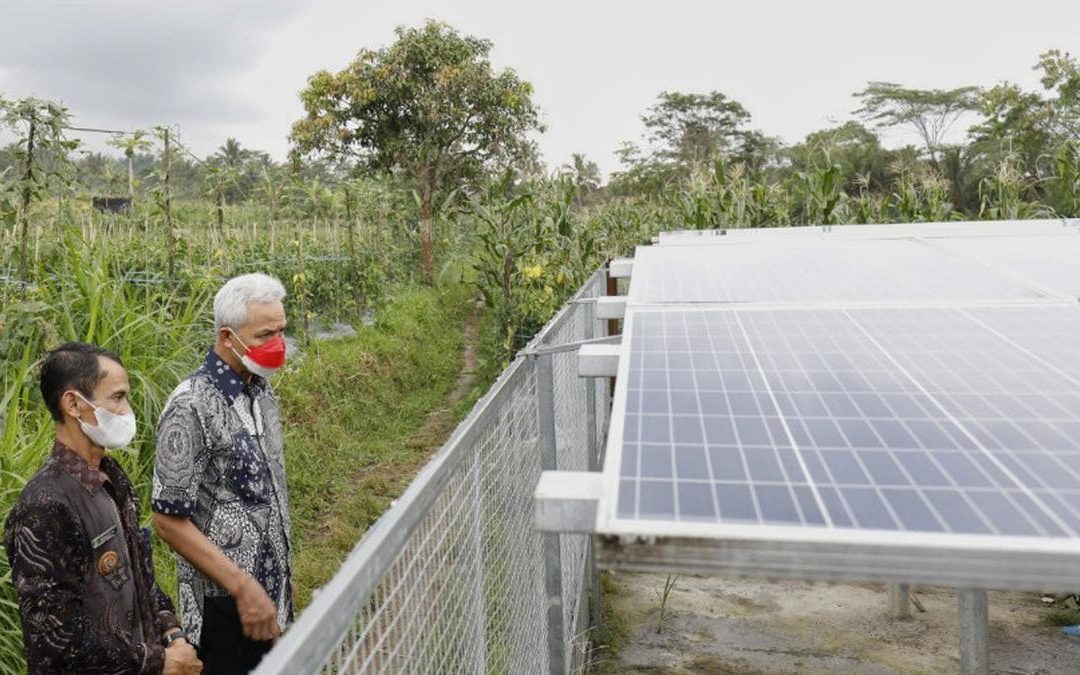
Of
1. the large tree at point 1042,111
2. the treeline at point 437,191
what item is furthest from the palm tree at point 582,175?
the large tree at point 1042,111

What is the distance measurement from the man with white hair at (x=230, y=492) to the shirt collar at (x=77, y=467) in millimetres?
181

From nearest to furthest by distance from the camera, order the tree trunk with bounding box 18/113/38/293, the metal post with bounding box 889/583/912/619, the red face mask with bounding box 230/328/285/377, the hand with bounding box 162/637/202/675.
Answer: the hand with bounding box 162/637/202/675 < the red face mask with bounding box 230/328/285/377 < the metal post with bounding box 889/583/912/619 < the tree trunk with bounding box 18/113/38/293

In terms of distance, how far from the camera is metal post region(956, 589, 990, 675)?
73.9 inches

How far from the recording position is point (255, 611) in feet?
7.48

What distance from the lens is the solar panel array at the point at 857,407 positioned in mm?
1009

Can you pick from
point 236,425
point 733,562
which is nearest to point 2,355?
point 236,425

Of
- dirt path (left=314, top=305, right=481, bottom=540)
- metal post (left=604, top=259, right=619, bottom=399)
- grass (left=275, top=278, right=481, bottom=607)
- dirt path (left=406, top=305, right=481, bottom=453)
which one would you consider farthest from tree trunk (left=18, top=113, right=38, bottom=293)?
dirt path (left=406, top=305, right=481, bottom=453)

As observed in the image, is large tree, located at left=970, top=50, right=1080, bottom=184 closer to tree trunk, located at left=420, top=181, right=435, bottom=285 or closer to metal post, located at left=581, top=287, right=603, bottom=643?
tree trunk, located at left=420, top=181, right=435, bottom=285

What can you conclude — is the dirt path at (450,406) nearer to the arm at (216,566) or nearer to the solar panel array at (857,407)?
the arm at (216,566)

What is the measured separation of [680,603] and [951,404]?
2861 mm

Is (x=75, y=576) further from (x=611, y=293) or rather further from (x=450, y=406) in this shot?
(x=450, y=406)

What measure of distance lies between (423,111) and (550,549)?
Answer: 13.2 m

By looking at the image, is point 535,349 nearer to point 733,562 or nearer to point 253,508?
point 253,508

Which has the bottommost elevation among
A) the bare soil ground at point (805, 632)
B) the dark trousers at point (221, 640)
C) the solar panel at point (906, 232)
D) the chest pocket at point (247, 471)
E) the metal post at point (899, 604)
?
the bare soil ground at point (805, 632)
